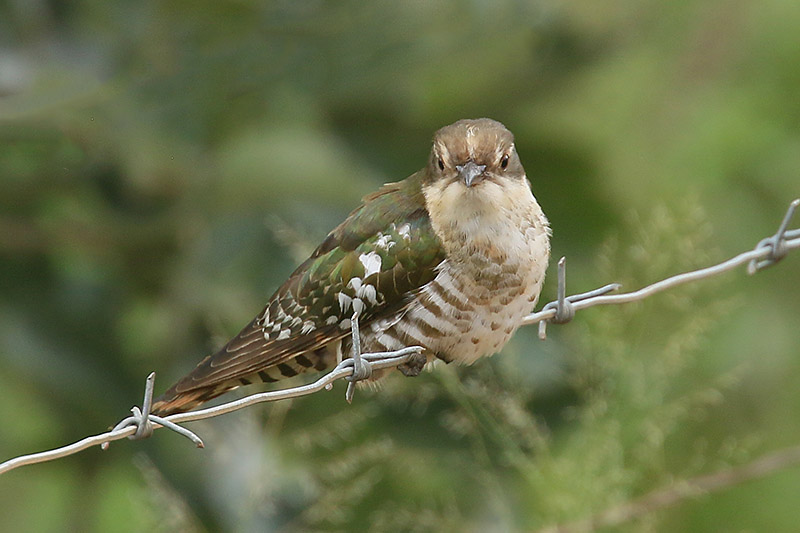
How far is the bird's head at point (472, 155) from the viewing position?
2525 millimetres

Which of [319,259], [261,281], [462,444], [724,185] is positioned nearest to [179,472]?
[261,281]

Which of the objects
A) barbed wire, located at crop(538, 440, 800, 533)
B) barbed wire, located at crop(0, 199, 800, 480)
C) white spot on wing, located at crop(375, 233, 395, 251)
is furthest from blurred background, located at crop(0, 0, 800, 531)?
white spot on wing, located at crop(375, 233, 395, 251)

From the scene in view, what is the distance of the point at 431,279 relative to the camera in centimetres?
252

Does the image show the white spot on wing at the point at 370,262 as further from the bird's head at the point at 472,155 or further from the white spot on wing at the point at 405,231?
the bird's head at the point at 472,155

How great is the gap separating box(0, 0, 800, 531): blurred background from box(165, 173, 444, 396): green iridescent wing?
1493mm

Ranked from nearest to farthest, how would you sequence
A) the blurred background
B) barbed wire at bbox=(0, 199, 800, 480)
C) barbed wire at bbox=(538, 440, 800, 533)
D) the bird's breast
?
1. barbed wire at bbox=(0, 199, 800, 480)
2. the bird's breast
3. barbed wire at bbox=(538, 440, 800, 533)
4. the blurred background

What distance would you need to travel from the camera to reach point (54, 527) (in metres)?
5.02

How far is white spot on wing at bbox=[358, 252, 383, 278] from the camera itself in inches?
100

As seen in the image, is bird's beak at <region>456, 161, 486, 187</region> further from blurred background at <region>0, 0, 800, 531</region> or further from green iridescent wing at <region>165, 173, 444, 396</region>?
blurred background at <region>0, 0, 800, 531</region>

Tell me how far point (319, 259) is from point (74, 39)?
8.46ft

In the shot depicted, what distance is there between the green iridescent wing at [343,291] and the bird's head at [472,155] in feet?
0.37

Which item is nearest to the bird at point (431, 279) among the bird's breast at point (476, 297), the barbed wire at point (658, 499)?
the bird's breast at point (476, 297)

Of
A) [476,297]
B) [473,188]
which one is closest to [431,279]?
[476,297]

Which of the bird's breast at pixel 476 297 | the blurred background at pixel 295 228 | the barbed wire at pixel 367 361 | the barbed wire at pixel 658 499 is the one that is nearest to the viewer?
the barbed wire at pixel 367 361
